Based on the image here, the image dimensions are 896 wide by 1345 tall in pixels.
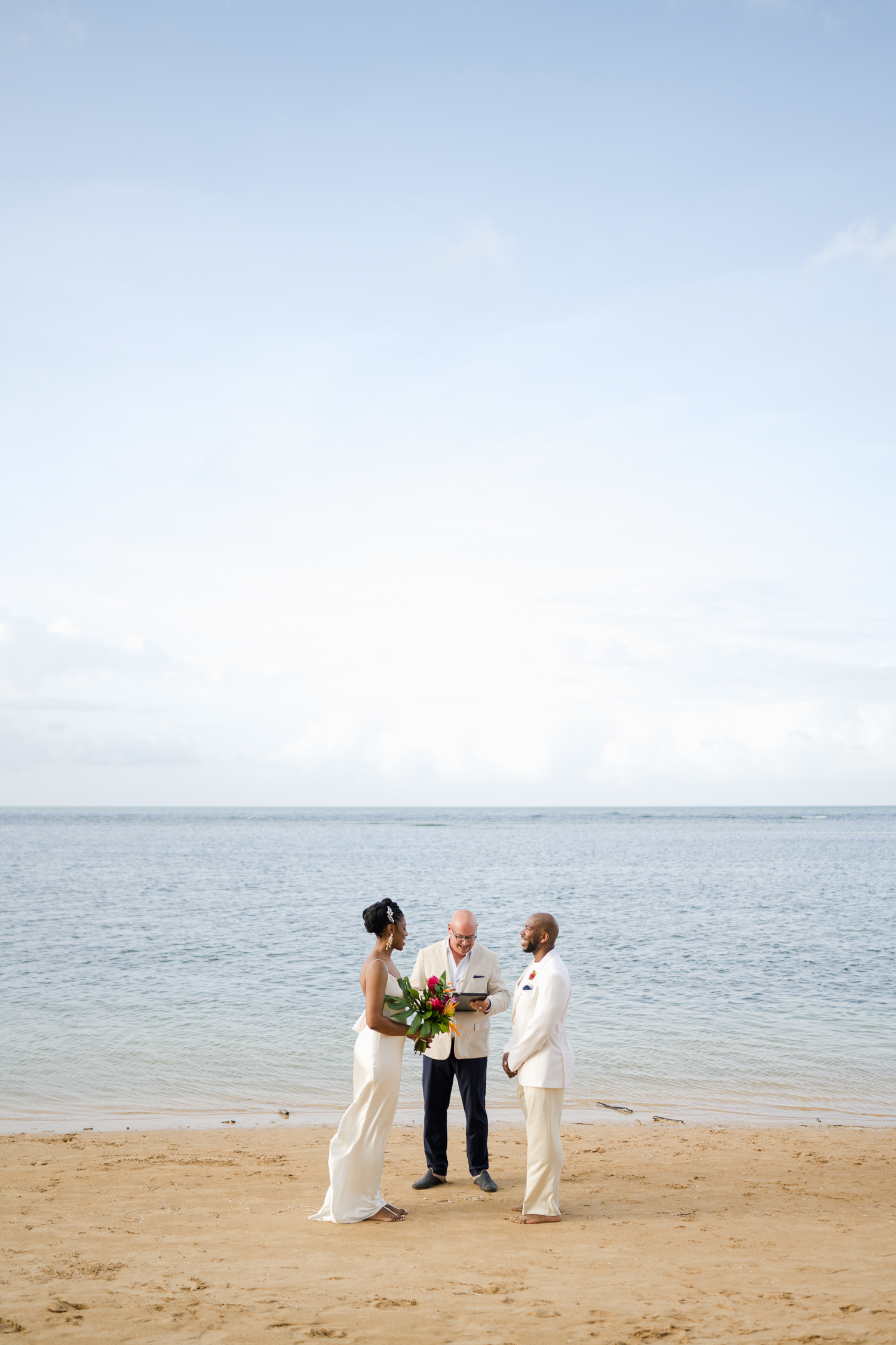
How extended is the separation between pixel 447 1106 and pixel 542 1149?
916 millimetres

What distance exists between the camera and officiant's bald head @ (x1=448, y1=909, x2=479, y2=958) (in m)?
7.02

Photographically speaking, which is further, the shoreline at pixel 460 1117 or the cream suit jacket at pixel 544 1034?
the shoreline at pixel 460 1117

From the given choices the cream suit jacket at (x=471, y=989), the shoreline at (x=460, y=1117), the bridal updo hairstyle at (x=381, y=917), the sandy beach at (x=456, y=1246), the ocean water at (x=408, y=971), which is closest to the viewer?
the sandy beach at (x=456, y=1246)

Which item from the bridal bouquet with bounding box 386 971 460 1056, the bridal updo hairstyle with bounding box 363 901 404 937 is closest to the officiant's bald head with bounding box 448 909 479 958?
the bridal bouquet with bounding box 386 971 460 1056

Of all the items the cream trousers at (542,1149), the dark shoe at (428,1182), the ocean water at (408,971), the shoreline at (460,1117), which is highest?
the cream trousers at (542,1149)

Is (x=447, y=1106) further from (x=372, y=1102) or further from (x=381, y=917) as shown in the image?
(x=381, y=917)

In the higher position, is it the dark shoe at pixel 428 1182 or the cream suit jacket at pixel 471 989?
the cream suit jacket at pixel 471 989

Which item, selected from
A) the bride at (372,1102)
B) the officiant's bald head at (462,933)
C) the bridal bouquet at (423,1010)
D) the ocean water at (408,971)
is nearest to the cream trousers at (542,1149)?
the bridal bouquet at (423,1010)

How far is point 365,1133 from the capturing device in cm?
630

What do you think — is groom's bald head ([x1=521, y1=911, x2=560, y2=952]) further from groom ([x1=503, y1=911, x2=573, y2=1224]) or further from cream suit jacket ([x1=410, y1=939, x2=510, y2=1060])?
cream suit jacket ([x1=410, y1=939, x2=510, y2=1060])

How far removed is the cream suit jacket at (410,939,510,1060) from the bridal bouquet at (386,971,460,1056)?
235mm

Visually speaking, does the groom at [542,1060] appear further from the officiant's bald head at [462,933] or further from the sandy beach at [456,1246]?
the officiant's bald head at [462,933]

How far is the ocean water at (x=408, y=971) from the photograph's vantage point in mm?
10812

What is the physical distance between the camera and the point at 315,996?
15891 millimetres
